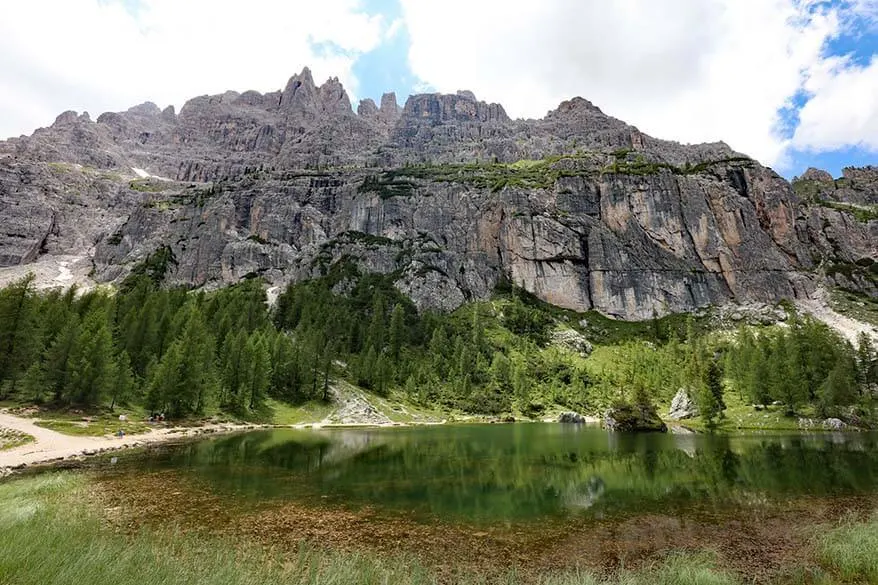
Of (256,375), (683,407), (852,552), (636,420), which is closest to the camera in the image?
(852,552)

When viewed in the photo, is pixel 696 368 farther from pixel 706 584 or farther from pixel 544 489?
pixel 706 584

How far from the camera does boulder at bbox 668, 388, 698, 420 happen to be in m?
96.7

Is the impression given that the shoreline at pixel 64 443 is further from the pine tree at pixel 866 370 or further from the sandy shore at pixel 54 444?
the pine tree at pixel 866 370

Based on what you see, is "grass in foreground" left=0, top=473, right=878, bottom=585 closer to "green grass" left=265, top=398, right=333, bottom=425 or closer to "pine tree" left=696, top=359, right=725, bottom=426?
"pine tree" left=696, top=359, right=725, bottom=426

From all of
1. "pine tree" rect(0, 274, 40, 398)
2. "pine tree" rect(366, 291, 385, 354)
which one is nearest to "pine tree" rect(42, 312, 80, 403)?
"pine tree" rect(0, 274, 40, 398)

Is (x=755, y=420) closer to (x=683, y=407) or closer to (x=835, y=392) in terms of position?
(x=835, y=392)

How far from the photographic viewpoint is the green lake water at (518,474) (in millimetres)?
28078

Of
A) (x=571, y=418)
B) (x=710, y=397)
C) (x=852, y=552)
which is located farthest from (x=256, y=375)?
(x=852, y=552)

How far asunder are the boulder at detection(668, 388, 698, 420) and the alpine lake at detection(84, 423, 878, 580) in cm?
4651

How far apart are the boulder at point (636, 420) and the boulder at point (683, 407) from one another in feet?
45.0

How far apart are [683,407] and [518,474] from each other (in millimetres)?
77419

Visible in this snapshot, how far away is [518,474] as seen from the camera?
127ft

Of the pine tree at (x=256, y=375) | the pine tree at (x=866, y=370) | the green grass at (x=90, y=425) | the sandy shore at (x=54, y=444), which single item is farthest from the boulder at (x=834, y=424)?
the green grass at (x=90, y=425)

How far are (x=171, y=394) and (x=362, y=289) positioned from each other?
411 ft
